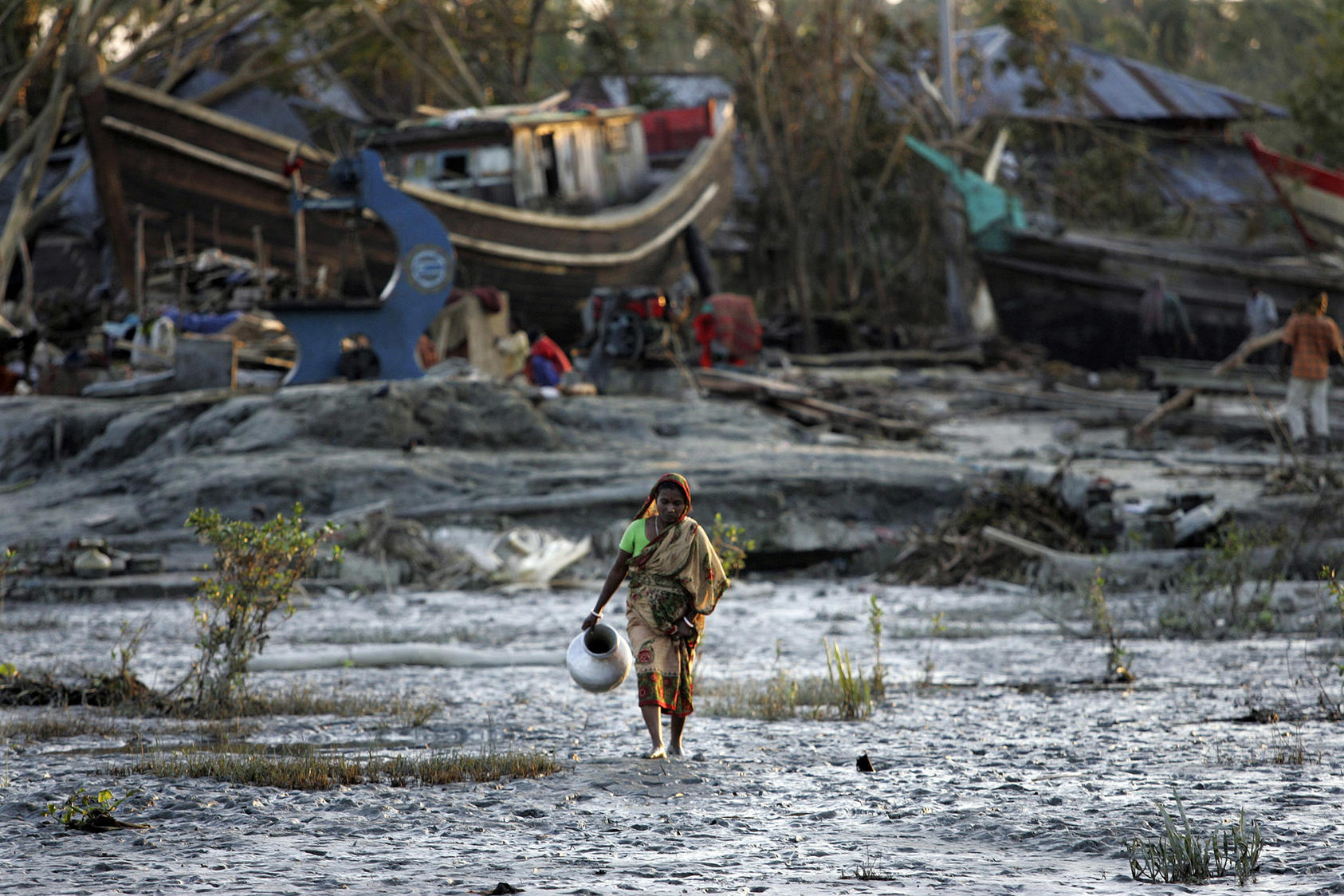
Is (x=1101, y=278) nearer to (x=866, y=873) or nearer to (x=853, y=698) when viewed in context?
(x=853, y=698)

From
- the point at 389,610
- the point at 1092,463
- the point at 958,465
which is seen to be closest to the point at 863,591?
the point at 958,465

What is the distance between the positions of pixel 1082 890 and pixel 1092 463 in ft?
39.6

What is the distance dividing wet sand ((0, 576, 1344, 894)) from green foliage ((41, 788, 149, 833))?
6cm

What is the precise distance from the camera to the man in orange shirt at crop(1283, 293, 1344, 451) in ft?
45.4

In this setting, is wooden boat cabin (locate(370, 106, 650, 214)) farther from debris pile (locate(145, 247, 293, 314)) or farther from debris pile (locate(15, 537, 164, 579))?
debris pile (locate(15, 537, 164, 579))

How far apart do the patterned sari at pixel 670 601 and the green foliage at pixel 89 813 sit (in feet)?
6.37

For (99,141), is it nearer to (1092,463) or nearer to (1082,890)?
(1092,463)

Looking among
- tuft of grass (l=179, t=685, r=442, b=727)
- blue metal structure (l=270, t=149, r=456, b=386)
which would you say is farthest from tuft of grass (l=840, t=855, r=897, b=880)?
blue metal structure (l=270, t=149, r=456, b=386)

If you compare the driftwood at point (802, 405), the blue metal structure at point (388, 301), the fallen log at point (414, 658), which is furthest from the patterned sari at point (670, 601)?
the driftwood at point (802, 405)

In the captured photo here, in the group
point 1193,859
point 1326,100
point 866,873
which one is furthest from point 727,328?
point 1326,100

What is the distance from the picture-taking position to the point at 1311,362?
13.9 meters

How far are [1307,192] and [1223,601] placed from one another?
1932 centimetres

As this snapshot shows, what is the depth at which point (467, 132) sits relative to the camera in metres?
21.4

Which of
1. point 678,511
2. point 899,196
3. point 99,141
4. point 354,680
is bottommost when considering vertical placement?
point 354,680
